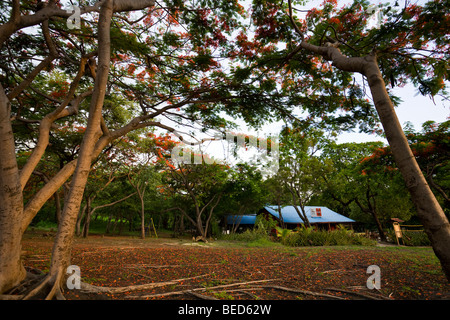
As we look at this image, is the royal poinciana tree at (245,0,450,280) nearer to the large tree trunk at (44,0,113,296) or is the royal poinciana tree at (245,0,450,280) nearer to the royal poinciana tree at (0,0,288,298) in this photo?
the royal poinciana tree at (0,0,288,298)

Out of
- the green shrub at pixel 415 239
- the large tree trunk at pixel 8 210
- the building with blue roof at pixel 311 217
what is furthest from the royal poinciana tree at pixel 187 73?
the building with blue roof at pixel 311 217

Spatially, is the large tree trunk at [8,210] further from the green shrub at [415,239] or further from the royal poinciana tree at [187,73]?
the green shrub at [415,239]

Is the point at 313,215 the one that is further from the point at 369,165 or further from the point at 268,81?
the point at 268,81

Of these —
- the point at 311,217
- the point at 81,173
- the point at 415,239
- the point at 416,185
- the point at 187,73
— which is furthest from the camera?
the point at 311,217

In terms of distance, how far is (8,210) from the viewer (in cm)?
336

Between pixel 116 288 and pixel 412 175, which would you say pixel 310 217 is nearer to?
pixel 412 175

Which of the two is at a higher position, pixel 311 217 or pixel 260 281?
pixel 311 217

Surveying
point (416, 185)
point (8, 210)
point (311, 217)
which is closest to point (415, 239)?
point (311, 217)

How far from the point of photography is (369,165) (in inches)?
488

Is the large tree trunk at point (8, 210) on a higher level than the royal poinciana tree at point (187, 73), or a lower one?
lower

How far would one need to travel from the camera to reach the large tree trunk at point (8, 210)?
3.24 metres
